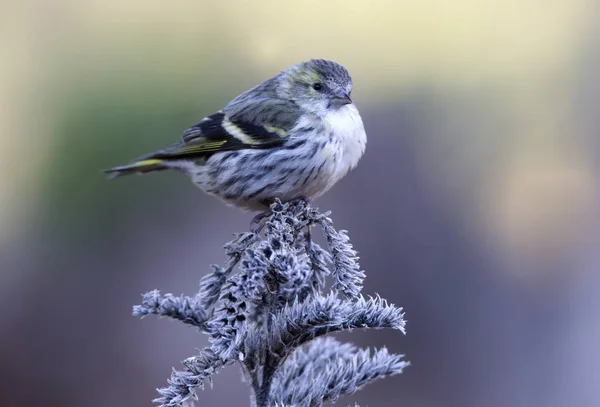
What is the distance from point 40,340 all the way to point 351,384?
2.99 metres

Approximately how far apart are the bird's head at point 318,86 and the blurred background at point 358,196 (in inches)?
57.5

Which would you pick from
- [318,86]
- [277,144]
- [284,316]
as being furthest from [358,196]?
[284,316]

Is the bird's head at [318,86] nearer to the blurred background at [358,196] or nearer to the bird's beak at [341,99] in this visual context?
the bird's beak at [341,99]

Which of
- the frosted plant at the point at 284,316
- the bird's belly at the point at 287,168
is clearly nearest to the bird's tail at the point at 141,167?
the bird's belly at the point at 287,168

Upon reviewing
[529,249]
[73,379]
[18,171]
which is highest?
[18,171]

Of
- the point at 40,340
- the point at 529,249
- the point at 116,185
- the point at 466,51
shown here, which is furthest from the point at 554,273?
the point at 40,340

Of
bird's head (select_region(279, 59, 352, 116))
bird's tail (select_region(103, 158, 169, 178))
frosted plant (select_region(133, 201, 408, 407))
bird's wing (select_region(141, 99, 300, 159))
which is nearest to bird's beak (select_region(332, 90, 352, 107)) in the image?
bird's head (select_region(279, 59, 352, 116))

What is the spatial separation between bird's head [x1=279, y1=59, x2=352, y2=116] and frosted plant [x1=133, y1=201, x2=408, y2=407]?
2.34 ft

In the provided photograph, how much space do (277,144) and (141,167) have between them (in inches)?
16.8

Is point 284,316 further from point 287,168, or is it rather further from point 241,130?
point 241,130

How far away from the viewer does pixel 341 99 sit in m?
2.00

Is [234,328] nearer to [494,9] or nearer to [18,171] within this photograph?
[18,171]

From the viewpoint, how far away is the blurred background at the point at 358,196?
3.64m

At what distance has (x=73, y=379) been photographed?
3.50 m
